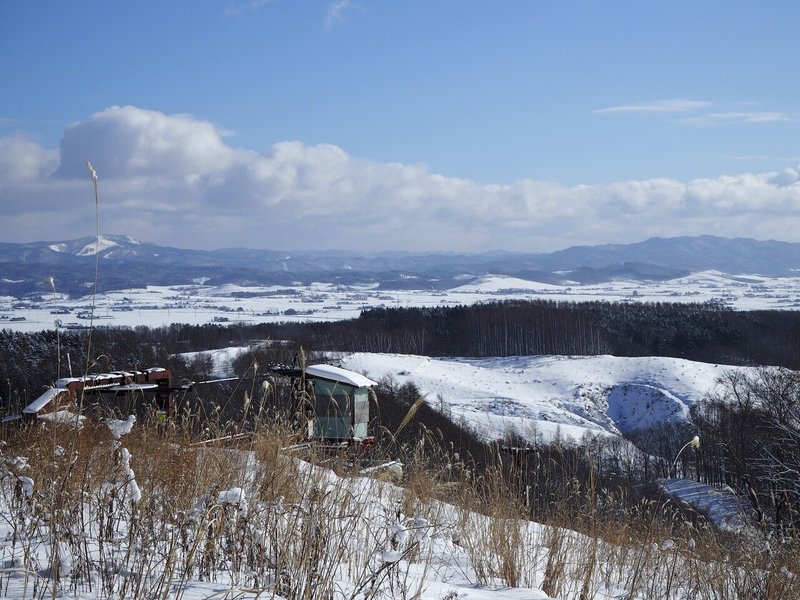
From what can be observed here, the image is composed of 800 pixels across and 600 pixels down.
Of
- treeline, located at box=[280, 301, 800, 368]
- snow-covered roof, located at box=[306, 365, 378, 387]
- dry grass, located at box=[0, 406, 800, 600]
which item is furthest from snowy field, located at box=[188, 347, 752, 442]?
dry grass, located at box=[0, 406, 800, 600]

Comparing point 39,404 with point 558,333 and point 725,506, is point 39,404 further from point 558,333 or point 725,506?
point 558,333

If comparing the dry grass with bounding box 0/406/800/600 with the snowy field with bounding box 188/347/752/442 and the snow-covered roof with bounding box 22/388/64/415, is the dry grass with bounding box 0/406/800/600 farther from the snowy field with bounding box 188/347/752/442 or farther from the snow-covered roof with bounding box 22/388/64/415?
the snowy field with bounding box 188/347/752/442

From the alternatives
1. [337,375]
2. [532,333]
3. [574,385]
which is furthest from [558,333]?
[337,375]

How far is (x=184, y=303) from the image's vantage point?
143750 millimetres

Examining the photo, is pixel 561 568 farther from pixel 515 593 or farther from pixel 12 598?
pixel 12 598

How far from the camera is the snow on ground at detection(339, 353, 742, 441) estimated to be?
59156 mm

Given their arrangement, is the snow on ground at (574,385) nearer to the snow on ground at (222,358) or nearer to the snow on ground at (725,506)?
the snow on ground at (222,358)

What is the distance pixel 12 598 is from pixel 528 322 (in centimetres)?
8967

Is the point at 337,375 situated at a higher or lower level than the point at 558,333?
higher

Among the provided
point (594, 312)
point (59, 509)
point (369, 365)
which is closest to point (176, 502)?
point (59, 509)

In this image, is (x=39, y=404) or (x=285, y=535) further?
(x=39, y=404)

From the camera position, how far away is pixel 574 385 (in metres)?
66.7

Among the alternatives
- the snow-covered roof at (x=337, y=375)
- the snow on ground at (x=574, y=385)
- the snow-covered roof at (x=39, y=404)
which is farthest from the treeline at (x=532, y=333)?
the snow-covered roof at (x=39, y=404)

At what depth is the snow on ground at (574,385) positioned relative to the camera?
2329 inches
